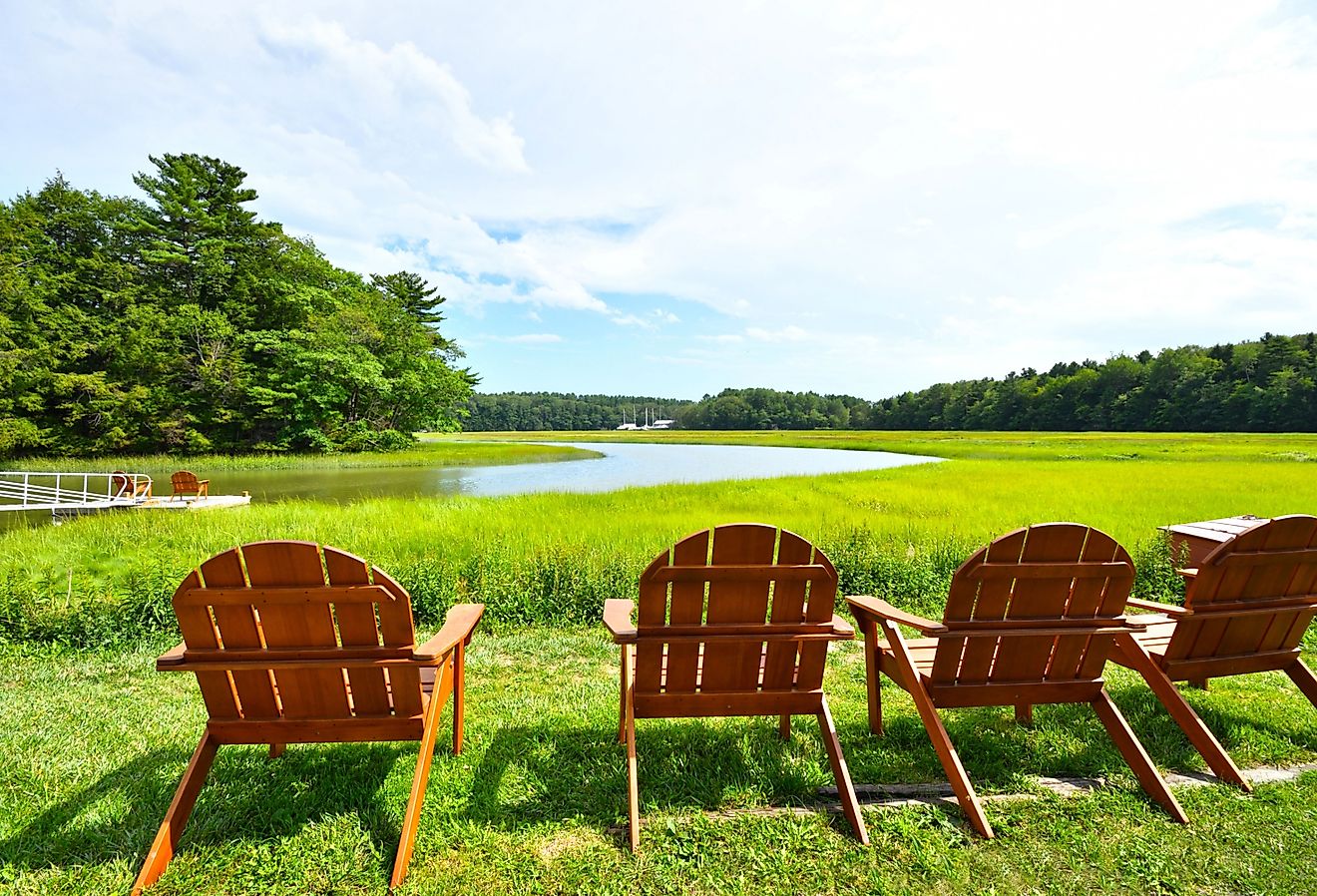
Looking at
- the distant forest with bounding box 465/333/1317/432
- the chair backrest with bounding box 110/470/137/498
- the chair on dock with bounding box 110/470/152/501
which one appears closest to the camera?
the chair backrest with bounding box 110/470/137/498

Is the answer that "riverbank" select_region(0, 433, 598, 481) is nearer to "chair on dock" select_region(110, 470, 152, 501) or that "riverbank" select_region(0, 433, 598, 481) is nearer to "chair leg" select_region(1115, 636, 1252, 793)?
"chair on dock" select_region(110, 470, 152, 501)

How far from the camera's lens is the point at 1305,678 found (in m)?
3.35

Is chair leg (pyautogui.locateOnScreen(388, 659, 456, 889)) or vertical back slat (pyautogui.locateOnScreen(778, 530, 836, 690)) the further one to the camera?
vertical back slat (pyautogui.locateOnScreen(778, 530, 836, 690))

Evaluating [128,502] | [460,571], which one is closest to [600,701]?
[460,571]

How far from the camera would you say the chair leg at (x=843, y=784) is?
2.45 m

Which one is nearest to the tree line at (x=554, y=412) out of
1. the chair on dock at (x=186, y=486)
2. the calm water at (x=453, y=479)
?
the calm water at (x=453, y=479)

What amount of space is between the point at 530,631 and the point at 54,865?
339cm

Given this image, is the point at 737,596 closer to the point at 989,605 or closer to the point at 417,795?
the point at 989,605

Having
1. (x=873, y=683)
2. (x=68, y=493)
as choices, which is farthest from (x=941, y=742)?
(x=68, y=493)

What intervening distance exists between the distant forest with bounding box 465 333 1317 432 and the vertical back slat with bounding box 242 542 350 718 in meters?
69.3

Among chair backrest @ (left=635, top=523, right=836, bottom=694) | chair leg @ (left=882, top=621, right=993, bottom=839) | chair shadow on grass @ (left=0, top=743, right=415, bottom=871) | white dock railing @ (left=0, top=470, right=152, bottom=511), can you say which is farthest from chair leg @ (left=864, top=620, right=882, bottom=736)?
white dock railing @ (left=0, top=470, right=152, bottom=511)

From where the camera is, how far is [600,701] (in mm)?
A: 3836

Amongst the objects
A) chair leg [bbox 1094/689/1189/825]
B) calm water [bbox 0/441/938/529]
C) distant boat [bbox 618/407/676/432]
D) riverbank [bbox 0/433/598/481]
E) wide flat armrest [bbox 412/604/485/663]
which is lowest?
distant boat [bbox 618/407/676/432]

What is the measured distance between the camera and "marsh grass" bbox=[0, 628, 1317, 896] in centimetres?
222
